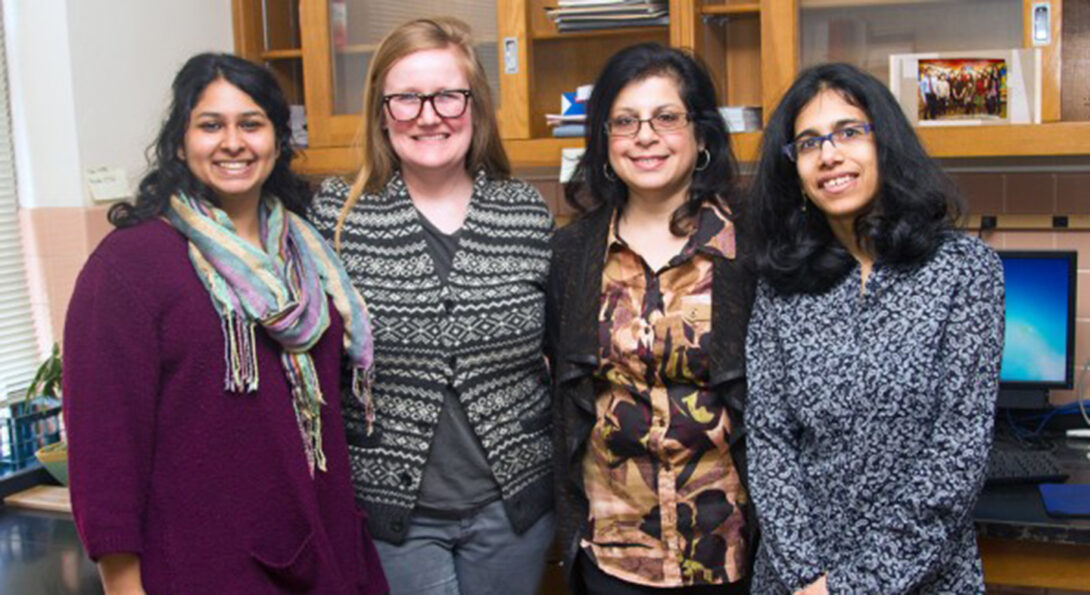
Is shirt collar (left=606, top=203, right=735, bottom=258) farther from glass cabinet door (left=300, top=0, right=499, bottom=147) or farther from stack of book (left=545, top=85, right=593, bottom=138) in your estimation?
glass cabinet door (left=300, top=0, right=499, bottom=147)

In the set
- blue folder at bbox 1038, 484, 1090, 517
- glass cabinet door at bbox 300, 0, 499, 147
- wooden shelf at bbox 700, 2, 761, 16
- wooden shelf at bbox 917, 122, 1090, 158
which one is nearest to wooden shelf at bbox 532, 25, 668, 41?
wooden shelf at bbox 700, 2, 761, 16

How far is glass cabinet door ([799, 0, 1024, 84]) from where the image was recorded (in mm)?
2271

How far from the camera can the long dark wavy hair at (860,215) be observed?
1504 mm

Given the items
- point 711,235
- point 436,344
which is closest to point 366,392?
point 436,344

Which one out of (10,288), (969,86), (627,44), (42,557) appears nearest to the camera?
(42,557)

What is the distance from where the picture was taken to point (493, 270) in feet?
5.86

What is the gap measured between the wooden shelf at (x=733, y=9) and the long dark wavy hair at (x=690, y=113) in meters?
0.73

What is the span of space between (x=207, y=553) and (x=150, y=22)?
168cm

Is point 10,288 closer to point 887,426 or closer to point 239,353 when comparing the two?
point 239,353

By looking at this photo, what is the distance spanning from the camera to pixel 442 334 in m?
1.72

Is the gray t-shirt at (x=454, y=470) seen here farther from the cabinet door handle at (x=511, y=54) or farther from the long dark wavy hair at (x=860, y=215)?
the cabinet door handle at (x=511, y=54)

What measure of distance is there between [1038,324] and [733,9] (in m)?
0.97

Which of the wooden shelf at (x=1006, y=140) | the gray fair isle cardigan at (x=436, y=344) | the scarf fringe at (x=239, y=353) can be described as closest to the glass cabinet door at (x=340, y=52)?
the wooden shelf at (x=1006, y=140)

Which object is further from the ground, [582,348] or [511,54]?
[511,54]
